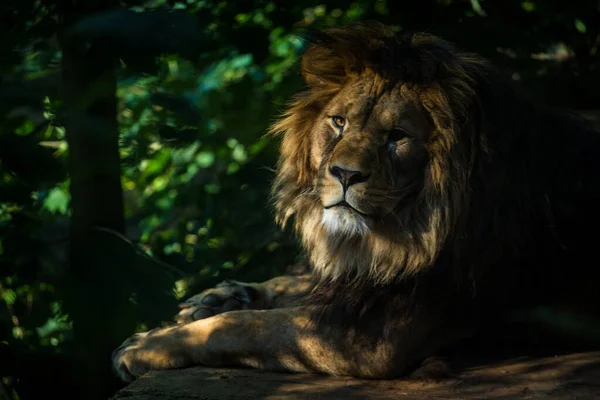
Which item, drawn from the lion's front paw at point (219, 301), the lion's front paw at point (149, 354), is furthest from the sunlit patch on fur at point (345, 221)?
the lion's front paw at point (219, 301)

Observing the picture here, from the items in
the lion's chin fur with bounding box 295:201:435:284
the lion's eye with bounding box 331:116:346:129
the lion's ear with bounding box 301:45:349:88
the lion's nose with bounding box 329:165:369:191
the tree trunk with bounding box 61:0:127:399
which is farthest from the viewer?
the lion's ear with bounding box 301:45:349:88

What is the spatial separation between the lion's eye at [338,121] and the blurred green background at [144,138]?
58 centimetres

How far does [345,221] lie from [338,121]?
1.47 feet

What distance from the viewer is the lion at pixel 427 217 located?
3.38 m

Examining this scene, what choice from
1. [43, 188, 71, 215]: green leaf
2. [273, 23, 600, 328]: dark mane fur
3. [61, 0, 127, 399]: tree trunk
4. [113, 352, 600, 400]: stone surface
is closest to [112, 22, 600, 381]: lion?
[273, 23, 600, 328]: dark mane fur

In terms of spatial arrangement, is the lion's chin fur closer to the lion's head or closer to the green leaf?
the lion's head

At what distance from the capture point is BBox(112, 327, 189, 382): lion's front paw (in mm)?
3693

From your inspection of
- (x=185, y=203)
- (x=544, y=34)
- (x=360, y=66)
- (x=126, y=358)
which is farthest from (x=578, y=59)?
(x=126, y=358)

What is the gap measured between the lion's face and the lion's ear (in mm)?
226

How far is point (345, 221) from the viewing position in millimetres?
3418

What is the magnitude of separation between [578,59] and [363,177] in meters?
4.54

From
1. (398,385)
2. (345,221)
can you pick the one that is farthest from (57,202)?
(398,385)

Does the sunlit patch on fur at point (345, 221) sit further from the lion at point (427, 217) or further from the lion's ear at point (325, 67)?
the lion's ear at point (325, 67)

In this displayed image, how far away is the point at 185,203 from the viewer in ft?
21.4
